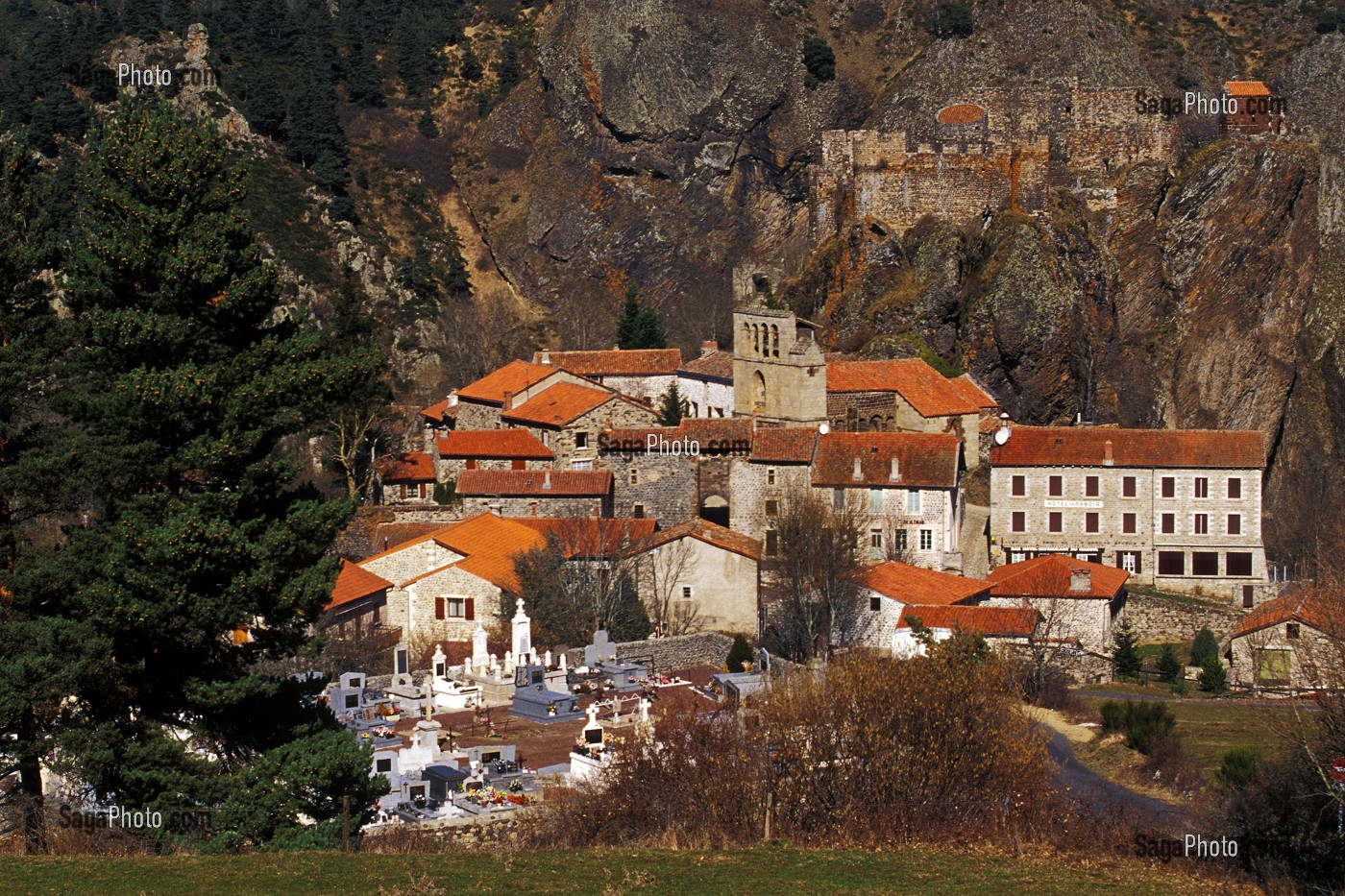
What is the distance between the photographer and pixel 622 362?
66.6 m

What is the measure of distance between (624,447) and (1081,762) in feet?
68.8

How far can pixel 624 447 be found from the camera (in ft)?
185

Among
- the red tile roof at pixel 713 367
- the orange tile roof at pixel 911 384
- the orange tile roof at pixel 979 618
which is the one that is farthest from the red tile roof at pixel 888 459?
the red tile roof at pixel 713 367

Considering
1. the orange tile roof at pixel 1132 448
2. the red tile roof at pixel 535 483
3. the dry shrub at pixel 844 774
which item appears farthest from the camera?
the orange tile roof at pixel 1132 448

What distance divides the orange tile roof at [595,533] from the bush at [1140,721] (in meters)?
14.2

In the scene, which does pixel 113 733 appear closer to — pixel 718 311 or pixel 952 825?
pixel 952 825

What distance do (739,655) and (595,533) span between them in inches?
289

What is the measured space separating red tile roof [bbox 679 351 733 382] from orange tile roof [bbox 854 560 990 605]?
12286mm

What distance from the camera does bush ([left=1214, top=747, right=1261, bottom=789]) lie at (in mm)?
33344

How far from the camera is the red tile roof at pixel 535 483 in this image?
55.7 meters

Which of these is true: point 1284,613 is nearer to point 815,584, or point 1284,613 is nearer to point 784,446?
point 815,584

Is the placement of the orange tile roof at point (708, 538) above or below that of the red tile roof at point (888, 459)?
below

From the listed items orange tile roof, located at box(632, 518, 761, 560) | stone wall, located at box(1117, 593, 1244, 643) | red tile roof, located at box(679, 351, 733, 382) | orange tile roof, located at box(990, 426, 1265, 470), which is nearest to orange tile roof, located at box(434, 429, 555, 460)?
red tile roof, located at box(679, 351, 733, 382)

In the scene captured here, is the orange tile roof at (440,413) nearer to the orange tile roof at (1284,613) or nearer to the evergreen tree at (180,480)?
the orange tile roof at (1284,613)
